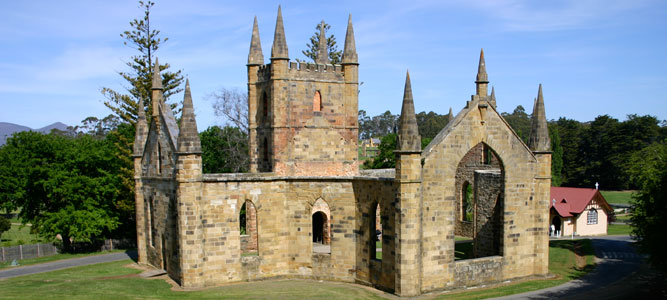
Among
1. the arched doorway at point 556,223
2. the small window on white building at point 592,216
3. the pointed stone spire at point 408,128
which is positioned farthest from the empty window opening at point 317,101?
the small window on white building at point 592,216

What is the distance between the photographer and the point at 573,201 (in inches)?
1703

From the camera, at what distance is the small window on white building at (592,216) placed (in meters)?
42.5

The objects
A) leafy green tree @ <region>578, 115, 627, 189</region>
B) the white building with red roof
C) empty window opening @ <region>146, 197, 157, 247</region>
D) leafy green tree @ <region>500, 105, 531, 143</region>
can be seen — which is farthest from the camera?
leafy green tree @ <region>500, 105, 531, 143</region>

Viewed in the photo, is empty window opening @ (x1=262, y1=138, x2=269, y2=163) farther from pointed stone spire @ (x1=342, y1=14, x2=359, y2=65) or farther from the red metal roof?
the red metal roof

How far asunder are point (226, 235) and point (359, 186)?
6.60m

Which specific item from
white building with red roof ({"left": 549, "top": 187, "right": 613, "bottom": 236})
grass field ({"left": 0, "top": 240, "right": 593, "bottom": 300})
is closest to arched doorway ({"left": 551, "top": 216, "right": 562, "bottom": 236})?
white building with red roof ({"left": 549, "top": 187, "right": 613, "bottom": 236})

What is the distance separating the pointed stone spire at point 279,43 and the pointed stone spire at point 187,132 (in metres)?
5.01

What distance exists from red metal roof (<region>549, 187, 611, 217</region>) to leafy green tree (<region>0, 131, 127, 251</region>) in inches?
1403

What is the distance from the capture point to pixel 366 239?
2273cm

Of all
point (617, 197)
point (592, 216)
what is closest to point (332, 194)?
point (592, 216)

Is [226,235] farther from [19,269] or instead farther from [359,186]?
[19,269]

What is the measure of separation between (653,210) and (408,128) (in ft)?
35.9

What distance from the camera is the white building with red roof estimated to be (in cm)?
4206

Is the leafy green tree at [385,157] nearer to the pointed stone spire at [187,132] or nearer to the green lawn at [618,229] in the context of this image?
the green lawn at [618,229]
